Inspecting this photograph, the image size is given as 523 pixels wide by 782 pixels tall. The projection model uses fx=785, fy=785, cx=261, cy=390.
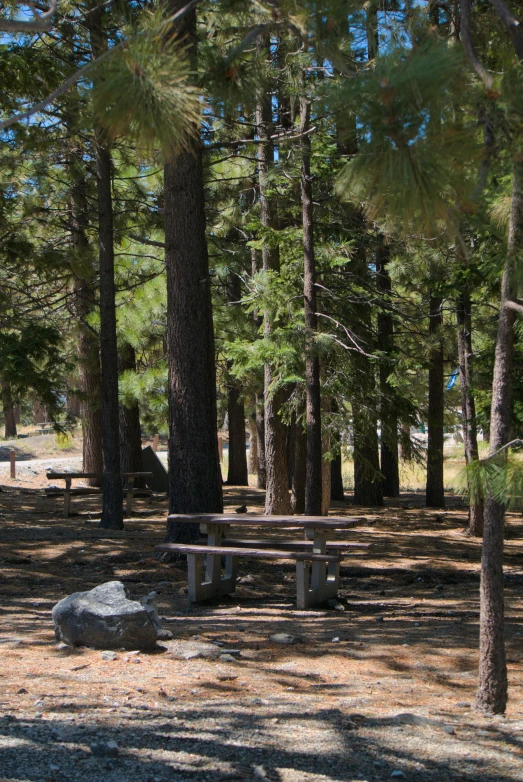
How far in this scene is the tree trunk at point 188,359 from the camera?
936 cm

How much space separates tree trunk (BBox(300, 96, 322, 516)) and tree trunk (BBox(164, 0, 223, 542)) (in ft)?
11.1

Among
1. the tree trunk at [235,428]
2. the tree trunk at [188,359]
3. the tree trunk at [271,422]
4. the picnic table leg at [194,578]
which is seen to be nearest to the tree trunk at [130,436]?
the tree trunk at [235,428]

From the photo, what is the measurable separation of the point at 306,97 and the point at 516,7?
6.32 metres

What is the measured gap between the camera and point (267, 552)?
769 cm

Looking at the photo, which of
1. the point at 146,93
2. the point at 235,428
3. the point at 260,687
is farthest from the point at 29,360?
the point at 146,93

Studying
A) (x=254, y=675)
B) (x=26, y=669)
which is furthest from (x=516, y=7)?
(x=26, y=669)

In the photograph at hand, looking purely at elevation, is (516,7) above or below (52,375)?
above

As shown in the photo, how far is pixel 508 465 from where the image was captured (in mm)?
4078

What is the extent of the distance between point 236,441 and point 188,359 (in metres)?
12.7

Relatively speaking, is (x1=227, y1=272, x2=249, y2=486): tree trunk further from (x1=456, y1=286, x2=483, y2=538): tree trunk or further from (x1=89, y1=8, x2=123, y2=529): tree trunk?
(x1=456, y1=286, x2=483, y2=538): tree trunk

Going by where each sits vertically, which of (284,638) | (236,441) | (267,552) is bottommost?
(284,638)

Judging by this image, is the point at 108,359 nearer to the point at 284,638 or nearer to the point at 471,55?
the point at 284,638

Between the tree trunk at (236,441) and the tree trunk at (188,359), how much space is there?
11421 millimetres

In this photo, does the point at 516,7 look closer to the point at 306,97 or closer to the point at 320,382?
the point at 306,97
